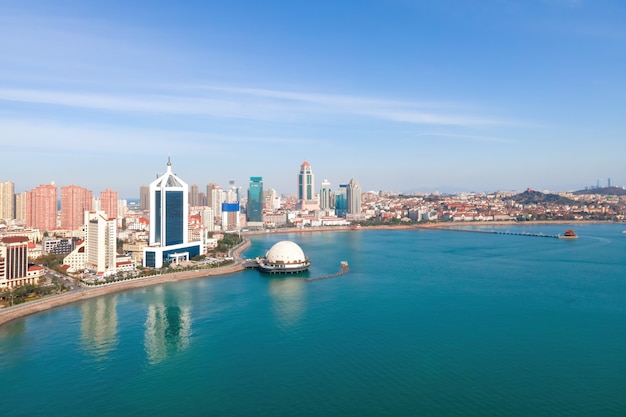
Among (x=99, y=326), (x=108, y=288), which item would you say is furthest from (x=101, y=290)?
(x=99, y=326)

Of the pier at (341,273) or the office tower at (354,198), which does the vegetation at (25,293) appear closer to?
the pier at (341,273)

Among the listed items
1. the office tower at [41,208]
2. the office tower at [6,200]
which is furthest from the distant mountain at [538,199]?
the office tower at [6,200]

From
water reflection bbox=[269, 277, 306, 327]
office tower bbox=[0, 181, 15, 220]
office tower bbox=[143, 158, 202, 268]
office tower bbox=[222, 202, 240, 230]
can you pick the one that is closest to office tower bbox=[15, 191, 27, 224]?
office tower bbox=[0, 181, 15, 220]

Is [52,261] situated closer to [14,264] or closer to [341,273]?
[14,264]

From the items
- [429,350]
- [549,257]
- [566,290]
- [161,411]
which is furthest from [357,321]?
[549,257]

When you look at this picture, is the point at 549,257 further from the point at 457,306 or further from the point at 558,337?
the point at 558,337

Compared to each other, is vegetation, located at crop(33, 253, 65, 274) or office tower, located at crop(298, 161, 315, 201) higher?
office tower, located at crop(298, 161, 315, 201)

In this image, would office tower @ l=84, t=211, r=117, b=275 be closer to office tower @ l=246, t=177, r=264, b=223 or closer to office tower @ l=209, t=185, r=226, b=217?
office tower @ l=246, t=177, r=264, b=223
